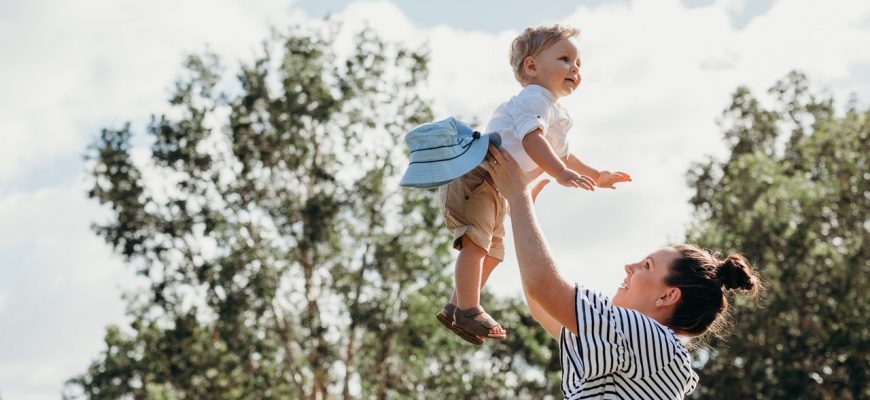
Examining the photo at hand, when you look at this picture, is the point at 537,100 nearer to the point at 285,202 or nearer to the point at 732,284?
the point at 732,284

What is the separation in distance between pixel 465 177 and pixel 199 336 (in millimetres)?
21675

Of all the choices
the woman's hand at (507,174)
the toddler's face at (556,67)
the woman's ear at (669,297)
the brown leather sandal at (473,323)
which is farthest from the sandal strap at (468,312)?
the toddler's face at (556,67)

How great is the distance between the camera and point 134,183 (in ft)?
82.4

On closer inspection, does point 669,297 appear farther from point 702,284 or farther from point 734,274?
point 734,274

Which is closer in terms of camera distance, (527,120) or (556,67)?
(527,120)

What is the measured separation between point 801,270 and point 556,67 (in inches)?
893

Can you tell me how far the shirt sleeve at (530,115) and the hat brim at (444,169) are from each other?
0.13 m

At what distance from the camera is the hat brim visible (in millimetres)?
3996

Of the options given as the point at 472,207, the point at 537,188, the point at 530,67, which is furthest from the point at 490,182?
the point at 530,67

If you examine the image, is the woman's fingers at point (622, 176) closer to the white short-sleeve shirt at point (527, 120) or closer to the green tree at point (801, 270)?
the white short-sleeve shirt at point (527, 120)

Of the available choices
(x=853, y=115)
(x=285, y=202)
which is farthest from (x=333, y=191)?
(x=853, y=115)

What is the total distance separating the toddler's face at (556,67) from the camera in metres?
4.36

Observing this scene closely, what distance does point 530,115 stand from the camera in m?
4.16

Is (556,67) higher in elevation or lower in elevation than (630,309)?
higher
